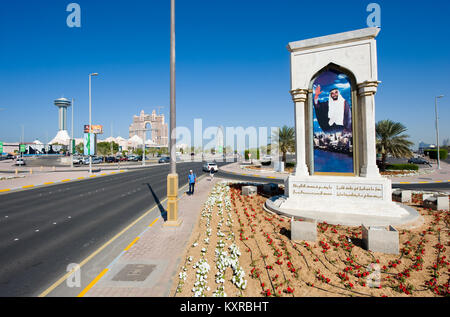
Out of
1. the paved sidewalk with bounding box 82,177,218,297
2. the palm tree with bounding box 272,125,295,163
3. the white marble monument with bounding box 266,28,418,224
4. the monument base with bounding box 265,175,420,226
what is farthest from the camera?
the palm tree with bounding box 272,125,295,163

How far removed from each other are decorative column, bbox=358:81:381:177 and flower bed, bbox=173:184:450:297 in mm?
2985

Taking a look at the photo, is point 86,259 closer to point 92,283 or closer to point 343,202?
point 92,283

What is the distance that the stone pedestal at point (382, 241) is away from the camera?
6855mm

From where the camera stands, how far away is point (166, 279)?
5.79 metres

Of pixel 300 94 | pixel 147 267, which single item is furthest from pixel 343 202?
pixel 147 267

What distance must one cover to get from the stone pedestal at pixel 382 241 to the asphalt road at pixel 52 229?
895 cm

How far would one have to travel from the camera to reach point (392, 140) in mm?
28141

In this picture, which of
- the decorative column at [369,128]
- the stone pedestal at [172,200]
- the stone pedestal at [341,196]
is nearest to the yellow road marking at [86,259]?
the stone pedestal at [172,200]

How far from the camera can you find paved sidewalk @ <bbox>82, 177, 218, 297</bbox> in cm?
536

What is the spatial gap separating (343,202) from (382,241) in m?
3.97

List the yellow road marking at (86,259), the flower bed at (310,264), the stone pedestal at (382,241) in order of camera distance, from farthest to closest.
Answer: the stone pedestal at (382,241) → the yellow road marking at (86,259) → the flower bed at (310,264)

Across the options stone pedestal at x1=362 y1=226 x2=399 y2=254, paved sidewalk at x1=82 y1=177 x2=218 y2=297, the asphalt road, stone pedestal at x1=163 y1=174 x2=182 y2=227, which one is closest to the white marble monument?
stone pedestal at x1=362 y1=226 x2=399 y2=254

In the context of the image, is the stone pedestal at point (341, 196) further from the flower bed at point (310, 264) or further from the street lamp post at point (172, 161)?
the street lamp post at point (172, 161)

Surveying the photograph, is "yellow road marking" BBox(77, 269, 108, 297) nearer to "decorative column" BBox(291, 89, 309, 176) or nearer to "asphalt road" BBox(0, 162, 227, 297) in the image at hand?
"asphalt road" BBox(0, 162, 227, 297)
